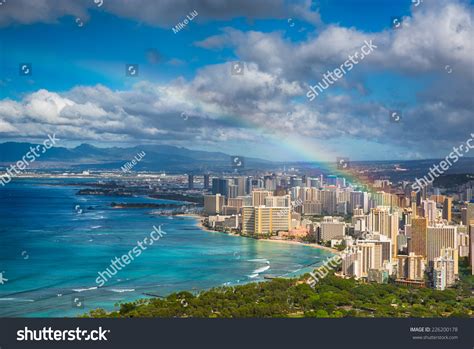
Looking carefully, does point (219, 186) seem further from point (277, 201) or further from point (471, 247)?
point (471, 247)

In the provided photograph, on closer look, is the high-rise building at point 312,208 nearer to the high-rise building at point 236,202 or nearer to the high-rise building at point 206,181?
the high-rise building at point 236,202

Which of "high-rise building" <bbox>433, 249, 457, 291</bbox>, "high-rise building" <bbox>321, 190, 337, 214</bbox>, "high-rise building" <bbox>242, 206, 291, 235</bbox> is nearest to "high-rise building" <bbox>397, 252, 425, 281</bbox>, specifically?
"high-rise building" <bbox>433, 249, 457, 291</bbox>

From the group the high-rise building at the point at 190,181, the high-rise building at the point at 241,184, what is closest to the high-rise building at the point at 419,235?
the high-rise building at the point at 241,184

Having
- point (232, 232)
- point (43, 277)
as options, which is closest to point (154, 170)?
point (232, 232)

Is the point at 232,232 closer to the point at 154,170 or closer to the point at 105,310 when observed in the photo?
the point at 154,170

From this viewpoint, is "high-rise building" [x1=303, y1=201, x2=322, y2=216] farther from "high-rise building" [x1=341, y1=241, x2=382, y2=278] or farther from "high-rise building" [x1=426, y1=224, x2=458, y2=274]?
"high-rise building" [x1=341, y1=241, x2=382, y2=278]

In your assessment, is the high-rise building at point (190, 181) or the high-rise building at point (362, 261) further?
the high-rise building at point (190, 181)

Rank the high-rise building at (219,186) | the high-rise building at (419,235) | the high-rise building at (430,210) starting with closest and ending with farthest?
the high-rise building at (419,235) → the high-rise building at (430,210) → the high-rise building at (219,186)
